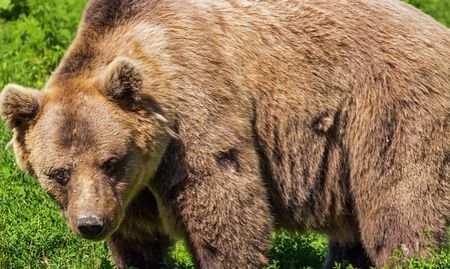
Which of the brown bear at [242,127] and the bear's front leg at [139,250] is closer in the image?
the brown bear at [242,127]

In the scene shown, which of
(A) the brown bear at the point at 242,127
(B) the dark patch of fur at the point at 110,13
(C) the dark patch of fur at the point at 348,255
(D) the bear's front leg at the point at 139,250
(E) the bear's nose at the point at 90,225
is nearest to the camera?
(E) the bear's nose at the point at 90,225

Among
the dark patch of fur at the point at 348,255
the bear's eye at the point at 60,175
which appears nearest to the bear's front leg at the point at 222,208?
the bear's eye at the point at 60,175

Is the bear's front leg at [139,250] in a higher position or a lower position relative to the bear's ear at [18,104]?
lower

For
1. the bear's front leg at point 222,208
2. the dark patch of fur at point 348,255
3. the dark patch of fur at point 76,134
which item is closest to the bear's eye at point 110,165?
the dark patch of fur at point 76,134

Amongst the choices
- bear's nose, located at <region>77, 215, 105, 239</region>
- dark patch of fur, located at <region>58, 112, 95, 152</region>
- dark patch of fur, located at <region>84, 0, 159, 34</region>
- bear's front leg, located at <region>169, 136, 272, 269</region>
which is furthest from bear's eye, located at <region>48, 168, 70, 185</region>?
dark patch of fur, located at <region>84, 0, 159, 34</region>

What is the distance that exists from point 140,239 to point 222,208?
30.6 inches

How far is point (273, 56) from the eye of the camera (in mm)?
6840

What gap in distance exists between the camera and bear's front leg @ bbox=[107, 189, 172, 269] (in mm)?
6691

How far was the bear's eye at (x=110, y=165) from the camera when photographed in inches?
244

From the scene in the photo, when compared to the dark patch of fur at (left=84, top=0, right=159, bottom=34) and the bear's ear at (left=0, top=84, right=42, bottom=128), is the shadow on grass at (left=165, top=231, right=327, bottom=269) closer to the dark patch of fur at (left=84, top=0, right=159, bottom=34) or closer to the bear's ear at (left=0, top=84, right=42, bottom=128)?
the bear's ear at (left=0, top=84, right=42, bottom=128)

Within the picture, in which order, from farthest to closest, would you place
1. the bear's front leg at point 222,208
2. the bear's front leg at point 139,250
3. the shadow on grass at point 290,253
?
the shadow on grass at point 290,253
the bear's front leg at point 139,250
the bear's front leg at point 222,208

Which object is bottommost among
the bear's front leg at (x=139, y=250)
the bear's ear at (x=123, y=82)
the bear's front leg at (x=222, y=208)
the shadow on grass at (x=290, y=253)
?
the shadow on grass at (x=290, y=253)

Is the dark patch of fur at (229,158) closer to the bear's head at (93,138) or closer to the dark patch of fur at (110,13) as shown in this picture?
the bear's head at (93,138)

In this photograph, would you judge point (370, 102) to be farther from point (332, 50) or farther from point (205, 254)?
point (205, 254)
